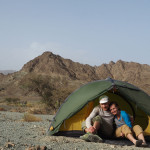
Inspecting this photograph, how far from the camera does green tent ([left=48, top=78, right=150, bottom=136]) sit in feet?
22.7

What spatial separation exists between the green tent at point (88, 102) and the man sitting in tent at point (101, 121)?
28 cm

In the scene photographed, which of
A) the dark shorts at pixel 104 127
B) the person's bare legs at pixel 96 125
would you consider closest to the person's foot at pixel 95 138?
the person's bare legs at pixel 96 125

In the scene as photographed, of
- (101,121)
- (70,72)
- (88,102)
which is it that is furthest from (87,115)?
(70,72)

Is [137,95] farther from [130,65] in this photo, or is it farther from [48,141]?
[130,65]

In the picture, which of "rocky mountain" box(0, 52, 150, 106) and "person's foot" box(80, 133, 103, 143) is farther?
"rocky mountain" box(0, 52, 150, 106)

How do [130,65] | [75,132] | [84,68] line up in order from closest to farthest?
[75,132] < [84,68] < [130,65]

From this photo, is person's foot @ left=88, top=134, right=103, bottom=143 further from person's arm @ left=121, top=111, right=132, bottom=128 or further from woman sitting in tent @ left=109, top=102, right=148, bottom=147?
person's arm @ left=121, top=111, right=132, bottom=128

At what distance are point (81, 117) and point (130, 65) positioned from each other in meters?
88.8

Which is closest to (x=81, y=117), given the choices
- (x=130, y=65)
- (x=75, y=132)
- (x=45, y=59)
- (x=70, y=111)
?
(x=75, y=132)

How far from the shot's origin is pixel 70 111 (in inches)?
279

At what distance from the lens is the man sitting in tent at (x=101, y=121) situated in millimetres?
6598

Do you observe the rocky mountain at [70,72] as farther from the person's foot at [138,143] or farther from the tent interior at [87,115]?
the person's foot at [138,143]

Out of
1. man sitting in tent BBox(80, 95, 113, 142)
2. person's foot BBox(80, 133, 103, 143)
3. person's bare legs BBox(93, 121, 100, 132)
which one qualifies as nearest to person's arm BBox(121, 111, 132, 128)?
man sitting in tent BBox(80, 95, 113, 142)

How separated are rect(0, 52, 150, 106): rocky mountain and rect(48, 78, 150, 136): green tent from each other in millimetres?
57659
